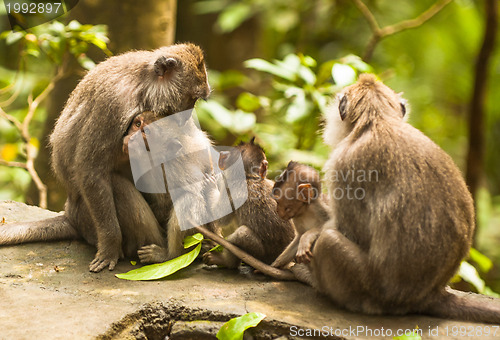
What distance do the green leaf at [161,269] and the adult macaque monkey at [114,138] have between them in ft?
0.88

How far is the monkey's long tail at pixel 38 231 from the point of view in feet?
15.3

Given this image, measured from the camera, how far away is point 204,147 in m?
4.69

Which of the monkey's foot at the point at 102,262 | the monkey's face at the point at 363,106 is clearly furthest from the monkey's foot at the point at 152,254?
the monkey's face at the point at 363,106

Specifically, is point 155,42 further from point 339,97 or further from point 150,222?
point 339,97

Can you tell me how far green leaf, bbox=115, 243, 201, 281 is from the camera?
4113 millimetres

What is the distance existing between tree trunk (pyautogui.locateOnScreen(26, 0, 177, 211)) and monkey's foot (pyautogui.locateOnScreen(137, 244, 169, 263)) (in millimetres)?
2670

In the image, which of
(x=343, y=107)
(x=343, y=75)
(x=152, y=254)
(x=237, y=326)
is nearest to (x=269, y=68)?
(x=343, y=75)

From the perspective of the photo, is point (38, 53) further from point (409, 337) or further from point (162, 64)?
point (409, 337)

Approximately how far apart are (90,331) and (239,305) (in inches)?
38.2

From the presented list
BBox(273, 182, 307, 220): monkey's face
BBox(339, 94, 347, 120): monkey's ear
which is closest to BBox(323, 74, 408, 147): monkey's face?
BBox(339, 94, 347, 120): monkey's ear

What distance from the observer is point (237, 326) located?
10.9 ft

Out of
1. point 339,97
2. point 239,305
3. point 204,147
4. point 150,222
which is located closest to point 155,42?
point 204,147

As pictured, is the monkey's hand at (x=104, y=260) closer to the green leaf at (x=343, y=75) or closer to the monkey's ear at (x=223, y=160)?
the monkey's ear at (x=223, y=160)

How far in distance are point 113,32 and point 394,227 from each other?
4.69 m
